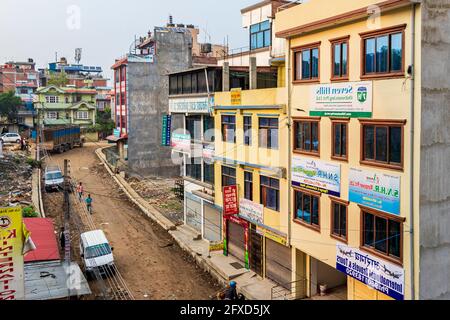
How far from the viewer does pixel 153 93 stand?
4888 cm

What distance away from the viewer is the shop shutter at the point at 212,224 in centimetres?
2639

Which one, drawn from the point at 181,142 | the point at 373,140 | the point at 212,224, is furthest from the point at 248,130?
the point at 181,142

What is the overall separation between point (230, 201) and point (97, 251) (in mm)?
7541

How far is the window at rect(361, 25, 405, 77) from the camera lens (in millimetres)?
13508

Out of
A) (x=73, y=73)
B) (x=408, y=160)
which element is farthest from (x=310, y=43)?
(x=73, y=73)

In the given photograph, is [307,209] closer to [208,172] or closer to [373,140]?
[373,140]

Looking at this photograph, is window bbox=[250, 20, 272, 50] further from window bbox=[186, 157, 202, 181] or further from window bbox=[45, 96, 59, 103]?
window bbox=[45, 96, 59, 103]

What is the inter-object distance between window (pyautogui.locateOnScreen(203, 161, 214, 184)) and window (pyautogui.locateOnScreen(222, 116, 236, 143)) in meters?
2.92

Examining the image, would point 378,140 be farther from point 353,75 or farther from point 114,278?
point 114,278

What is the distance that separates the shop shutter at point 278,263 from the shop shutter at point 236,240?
8.07 feet

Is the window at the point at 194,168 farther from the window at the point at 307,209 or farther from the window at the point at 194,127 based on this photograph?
the window at the point at 307,209

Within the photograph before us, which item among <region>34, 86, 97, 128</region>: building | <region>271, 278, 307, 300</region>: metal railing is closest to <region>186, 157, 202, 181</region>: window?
<region>271, 278, 307, 300</region>: metal railing

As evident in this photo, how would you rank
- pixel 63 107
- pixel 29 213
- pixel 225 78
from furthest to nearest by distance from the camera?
pixel 63 107 → pixel 29 213 → pixel 225 78

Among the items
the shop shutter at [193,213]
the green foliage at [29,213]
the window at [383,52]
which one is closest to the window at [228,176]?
the shop shutter at [193,213]
